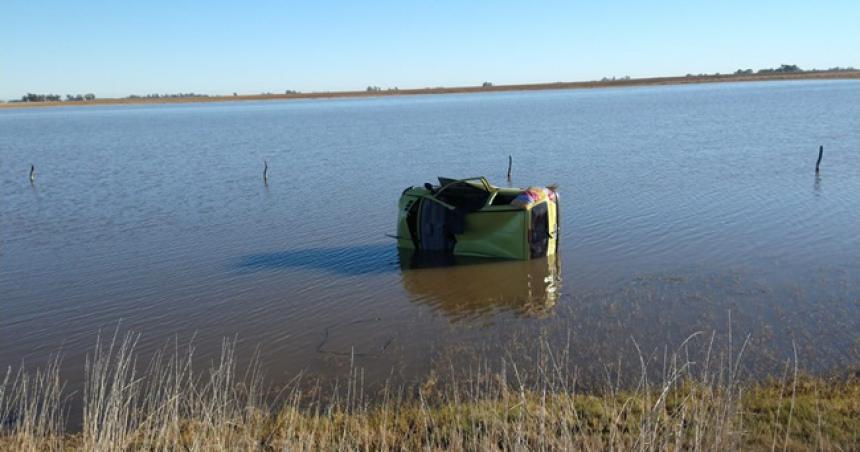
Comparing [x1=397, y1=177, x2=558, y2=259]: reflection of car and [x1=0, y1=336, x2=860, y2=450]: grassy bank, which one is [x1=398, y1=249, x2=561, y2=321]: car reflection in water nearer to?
[x1=397, y1=177, x2=558, y2=259]: reflection of car

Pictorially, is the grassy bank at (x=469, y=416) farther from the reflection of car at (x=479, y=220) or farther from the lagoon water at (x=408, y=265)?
the reflection of car at (x=479, y=220)

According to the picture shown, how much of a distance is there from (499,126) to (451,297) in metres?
44.0

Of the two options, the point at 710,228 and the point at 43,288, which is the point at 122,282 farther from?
the point at 710,228

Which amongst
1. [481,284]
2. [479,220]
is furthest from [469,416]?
[479,220]

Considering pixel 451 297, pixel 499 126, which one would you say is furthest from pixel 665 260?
pixel 499 126

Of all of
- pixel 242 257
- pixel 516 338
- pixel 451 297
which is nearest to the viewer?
pixel 516 338

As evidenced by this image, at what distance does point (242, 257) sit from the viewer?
16.3m

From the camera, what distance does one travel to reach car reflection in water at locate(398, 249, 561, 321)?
12250 millimetres

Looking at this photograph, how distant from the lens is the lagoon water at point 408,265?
10719mm

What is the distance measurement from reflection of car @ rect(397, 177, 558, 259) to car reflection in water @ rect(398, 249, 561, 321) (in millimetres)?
276

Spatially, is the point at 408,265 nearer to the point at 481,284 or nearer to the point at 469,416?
the point at 481,284

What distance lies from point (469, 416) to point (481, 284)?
6.18m

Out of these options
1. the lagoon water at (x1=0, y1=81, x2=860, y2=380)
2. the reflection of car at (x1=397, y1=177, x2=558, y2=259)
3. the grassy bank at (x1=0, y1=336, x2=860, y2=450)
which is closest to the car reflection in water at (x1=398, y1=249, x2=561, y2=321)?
the lagoon water at (x1=0, y1=81, x2=860, y2=380)

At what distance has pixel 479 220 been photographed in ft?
49.2
